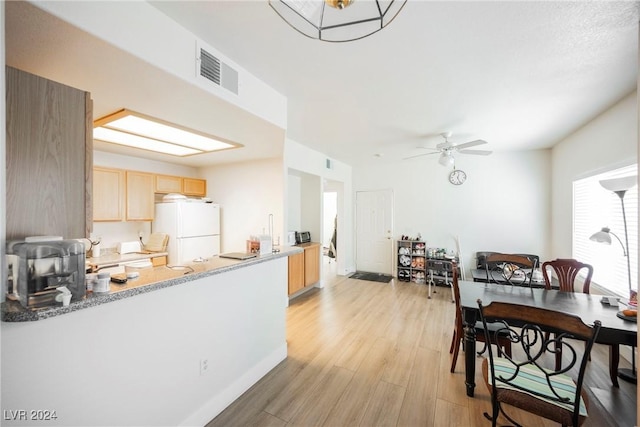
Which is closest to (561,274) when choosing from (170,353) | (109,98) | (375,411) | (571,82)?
(571,82)

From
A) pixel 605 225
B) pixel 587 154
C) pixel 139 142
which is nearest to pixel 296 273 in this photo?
pixel 139 142

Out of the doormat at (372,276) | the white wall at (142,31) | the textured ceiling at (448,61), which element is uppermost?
the textured ceiling at (448,61)

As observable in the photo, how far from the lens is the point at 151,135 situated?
278cm

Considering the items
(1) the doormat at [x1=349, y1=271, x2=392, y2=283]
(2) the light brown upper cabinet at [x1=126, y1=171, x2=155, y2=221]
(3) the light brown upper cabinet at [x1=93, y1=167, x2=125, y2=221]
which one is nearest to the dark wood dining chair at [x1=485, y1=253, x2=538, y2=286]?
(1) the doormat at [x1=349, y1=271, x2=392, y2=283]

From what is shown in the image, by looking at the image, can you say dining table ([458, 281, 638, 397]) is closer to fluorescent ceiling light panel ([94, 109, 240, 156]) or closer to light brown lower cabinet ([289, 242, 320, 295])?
light brown lower cabinet ([289, 242, 320, 295])

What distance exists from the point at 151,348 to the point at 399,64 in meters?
2.65

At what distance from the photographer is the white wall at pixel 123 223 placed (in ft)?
12.1

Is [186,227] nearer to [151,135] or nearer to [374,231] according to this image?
[151,135]

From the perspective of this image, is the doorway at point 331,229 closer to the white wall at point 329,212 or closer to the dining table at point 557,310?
the white wall at point 329,212

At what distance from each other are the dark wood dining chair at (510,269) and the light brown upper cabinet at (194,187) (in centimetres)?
466

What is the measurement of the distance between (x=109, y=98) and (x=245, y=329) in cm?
210

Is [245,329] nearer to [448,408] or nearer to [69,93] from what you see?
[448,408]

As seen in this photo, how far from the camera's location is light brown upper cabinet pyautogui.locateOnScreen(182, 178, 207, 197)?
14.6 feet

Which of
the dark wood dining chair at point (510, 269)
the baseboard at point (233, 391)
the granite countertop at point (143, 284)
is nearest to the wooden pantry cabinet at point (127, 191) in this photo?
the granite countertop at point (143, 284)
